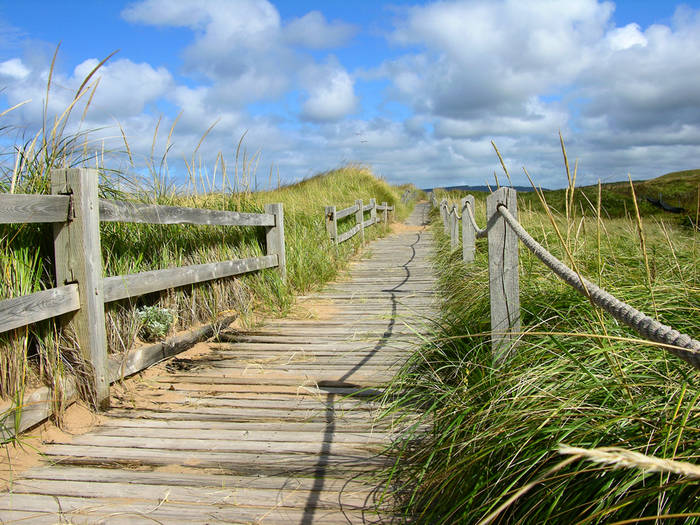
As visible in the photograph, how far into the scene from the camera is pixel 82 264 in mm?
3123

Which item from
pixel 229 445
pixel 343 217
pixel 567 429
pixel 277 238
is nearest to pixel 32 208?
pixel 229 445

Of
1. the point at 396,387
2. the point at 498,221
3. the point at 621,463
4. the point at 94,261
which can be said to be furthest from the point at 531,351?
the point at 94,261

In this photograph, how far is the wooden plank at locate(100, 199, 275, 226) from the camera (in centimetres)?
348

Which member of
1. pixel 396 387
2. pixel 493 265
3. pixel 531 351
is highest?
pixel 493 265

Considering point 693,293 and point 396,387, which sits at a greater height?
point 693,293

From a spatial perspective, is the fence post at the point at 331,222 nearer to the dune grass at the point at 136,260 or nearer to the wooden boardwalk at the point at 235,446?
the dune grass at the point at 136,260

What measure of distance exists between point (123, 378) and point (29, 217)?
120cm

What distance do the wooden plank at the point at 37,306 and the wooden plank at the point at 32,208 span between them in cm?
39

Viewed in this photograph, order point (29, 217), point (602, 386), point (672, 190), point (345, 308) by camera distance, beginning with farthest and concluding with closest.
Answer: point (672, 190) → point (345, 308) → point (29, 217) → point (602, 386)

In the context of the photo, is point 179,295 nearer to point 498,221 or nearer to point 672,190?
point 498,221

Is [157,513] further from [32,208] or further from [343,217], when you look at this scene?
[343,217]

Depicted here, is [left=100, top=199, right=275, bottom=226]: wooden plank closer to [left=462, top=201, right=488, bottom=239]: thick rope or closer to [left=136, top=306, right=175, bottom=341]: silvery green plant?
[left=136, top=306, right=175, bottom=341]: silvery green plant

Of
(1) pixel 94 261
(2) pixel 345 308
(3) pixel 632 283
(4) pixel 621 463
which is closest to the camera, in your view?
(4) pixel 621 463

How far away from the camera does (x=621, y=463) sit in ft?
1.59
